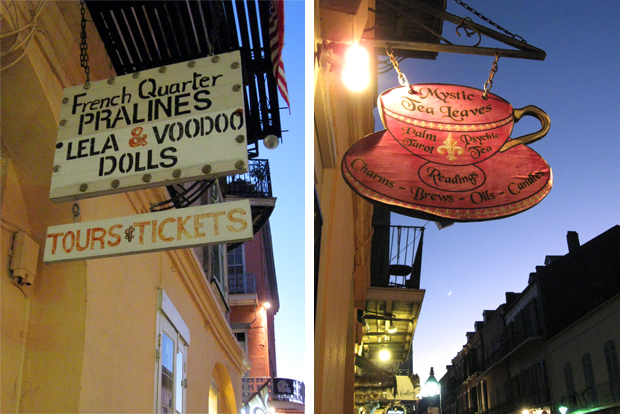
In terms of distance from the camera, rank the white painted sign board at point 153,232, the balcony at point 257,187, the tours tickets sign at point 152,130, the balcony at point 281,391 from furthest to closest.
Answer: the balcony at point 281,391 → the balcony at point 257,187 → the tours tickets sign at point 152,130 → the white painted sign board at point 153,232

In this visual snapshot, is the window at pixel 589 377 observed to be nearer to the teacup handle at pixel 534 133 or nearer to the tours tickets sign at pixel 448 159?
the teacup handle at pixel 534 133

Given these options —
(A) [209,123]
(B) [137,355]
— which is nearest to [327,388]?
(B) [137,355]

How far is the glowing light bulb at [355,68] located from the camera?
458 centimetres

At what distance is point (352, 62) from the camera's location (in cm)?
464

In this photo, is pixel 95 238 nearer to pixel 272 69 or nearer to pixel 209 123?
pixel 209 123

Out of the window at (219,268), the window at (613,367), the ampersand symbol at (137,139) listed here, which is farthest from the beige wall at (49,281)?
the window at (613,367)

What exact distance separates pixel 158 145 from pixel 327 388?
3140 mm

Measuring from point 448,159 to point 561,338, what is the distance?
28.8 metres

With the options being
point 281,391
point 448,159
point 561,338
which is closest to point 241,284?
point 281,391

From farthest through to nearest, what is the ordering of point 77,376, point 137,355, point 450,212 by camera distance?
point 137,355
point 450,212
point 77,376

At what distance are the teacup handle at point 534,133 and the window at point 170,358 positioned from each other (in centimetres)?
355

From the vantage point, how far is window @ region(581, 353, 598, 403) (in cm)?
2549

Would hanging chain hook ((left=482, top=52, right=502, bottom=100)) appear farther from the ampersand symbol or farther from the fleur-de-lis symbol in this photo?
the ampersand symbol

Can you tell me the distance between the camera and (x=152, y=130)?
3131mm
